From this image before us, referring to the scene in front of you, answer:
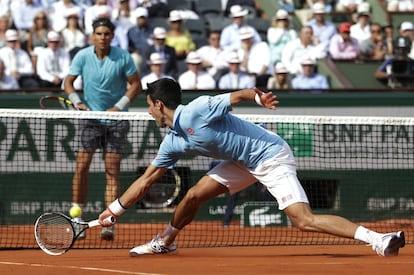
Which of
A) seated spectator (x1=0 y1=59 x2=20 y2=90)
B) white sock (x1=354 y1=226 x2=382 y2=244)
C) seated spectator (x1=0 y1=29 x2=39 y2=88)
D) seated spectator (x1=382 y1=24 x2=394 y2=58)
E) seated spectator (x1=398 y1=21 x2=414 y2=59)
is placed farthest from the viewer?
seated spectator (x1=398 y1=21 x2=414 y2=59)

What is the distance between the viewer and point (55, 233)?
966cm

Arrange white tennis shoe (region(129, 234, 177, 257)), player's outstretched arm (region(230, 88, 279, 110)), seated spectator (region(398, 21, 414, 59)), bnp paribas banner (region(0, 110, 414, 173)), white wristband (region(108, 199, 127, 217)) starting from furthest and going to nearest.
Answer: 1. seated spectator (region(398, 21, 414, 59))
2. bnp paribas banner (region(0, 110, 414, 173))
3. white tennis shoe (region(129, 234, 177, 257))
4. white wristband (region(108, 199, 127, 217))
5. player's outstretched arm (region(230, 88, 279, 110))

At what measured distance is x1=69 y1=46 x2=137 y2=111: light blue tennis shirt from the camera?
11.9 m

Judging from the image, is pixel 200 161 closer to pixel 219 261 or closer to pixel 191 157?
pixel 191 157

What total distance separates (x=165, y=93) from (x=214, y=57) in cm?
756

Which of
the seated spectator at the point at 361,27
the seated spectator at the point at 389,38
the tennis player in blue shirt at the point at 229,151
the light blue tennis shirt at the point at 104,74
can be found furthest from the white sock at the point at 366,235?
the seated spectator at the point at 361,27

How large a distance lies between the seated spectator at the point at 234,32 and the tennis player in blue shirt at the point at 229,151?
746 cm

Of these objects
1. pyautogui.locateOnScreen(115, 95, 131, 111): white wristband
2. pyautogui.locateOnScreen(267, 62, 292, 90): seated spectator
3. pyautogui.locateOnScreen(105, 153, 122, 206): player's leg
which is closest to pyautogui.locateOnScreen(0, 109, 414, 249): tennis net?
pyautogui.locateOnScreen(105, 153, 122, 206): player's leg

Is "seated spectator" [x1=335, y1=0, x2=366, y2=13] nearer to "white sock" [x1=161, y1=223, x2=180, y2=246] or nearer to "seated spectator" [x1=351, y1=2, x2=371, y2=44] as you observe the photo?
"seated spectator" [x1=351, y1=2, x2=371, y2=44]

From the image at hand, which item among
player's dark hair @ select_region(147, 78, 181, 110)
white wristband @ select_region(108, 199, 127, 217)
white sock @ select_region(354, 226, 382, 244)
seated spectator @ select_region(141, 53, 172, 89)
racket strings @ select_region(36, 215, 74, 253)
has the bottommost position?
racket strings @ select_region(36, 215, 74, 253)

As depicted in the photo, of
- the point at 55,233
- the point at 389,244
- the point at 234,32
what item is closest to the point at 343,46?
the point at 234,32

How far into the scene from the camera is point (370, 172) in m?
14.1

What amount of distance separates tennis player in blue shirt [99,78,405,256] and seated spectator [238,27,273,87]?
6628 millimetres

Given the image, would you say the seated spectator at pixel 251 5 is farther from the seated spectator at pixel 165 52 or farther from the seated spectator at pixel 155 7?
the seated spectator at pixel 165 52
